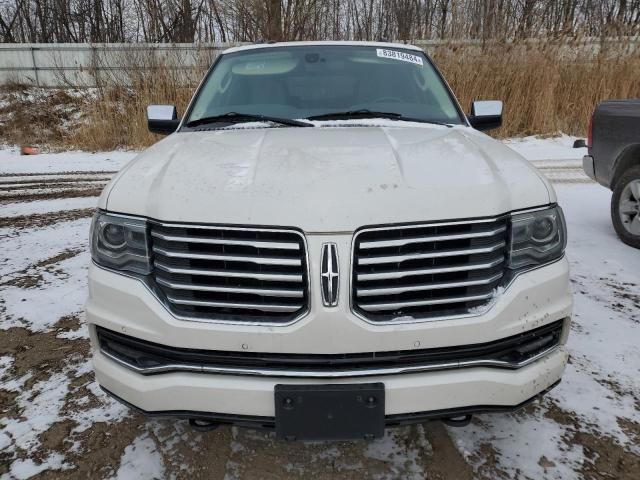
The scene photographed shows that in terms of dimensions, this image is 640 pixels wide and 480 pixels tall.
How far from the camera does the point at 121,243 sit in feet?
5.74

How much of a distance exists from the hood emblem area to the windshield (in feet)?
4.40

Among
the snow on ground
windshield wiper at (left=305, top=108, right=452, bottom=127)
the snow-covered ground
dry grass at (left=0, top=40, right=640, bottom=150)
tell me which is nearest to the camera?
the snow-covered ground

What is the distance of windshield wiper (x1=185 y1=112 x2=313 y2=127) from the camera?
2.54 m

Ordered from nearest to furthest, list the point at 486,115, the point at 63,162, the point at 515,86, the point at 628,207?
the point at 486,115 → the point at 628,207 → the point at 63,162 → the point at 515,86

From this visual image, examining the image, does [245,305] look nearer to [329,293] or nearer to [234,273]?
[234,273]

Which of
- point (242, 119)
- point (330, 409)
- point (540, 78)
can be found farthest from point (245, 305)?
point (540, 78)

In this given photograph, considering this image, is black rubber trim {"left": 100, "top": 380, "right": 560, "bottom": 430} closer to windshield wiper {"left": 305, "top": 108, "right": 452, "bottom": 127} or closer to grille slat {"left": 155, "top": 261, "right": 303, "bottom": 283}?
grille slat {"left": 155, "top": 261, "right": 303, "bottom": 283}

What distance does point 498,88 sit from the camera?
11.1 m

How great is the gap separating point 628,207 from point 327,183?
3.85 meters

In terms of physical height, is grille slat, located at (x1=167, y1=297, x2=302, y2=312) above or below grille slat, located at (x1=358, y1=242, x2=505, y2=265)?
below

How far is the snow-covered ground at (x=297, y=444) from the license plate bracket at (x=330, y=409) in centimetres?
42

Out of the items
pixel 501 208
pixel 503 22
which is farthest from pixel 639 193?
pixel 503 22

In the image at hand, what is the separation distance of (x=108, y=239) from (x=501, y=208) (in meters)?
1.46

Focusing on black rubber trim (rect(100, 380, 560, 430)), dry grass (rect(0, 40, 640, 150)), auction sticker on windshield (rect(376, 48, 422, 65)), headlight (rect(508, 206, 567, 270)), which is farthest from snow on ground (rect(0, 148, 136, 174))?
headlight (rect(508, 206, 567, 270))
